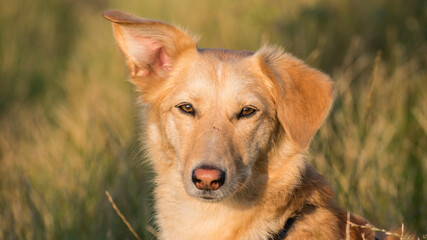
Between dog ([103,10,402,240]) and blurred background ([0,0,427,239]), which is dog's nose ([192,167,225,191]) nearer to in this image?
dog ([103,10,402,240])

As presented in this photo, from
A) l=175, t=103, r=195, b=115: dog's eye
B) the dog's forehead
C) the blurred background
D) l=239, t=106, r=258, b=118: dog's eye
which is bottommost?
the blurred background

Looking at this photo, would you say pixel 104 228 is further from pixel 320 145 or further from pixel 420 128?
pixel 420 128

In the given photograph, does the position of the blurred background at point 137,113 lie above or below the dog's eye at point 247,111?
below

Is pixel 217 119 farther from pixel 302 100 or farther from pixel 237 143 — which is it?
pixel 302 100

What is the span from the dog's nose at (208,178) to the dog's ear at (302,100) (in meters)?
0.55

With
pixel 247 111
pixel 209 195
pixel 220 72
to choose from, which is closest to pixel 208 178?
pixel 209 195

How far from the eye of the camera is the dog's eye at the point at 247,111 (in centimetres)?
339

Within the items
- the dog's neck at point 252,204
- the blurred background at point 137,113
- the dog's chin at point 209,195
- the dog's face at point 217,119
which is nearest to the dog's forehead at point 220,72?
the dog's face at point 217,119

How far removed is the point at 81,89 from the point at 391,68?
4.11 meters

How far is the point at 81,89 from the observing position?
25.4 feet

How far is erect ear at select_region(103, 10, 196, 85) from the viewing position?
3588 mm

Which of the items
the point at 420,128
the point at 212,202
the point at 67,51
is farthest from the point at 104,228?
the point at 67,51

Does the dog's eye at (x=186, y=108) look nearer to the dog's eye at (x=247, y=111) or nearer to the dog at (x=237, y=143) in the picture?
the dog at (x=237, y=143)

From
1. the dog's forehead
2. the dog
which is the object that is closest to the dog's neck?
the dog
